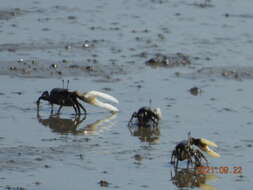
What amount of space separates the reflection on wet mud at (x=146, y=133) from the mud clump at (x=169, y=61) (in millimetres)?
3082

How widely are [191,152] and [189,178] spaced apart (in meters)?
0.32

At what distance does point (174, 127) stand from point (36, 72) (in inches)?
119

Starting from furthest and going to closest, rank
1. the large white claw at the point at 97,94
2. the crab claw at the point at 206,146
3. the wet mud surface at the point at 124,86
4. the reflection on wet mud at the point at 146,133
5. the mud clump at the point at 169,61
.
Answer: the mud clump at the point at 169,61
the large white claw at the point at 97,94
the reflection on wet mud at the point at 146,133
the crab claw at the point at 206,146
the wet mud surface at the point at 124,86

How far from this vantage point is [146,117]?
11.5 metres

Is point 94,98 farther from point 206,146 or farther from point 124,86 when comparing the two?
point 206,146

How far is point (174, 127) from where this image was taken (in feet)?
37.7

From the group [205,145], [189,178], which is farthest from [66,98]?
[189,178]

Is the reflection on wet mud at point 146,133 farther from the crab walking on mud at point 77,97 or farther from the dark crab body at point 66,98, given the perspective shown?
the dark crab body at point 66,98

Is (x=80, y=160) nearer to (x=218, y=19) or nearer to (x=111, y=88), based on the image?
(x=111, y=88)

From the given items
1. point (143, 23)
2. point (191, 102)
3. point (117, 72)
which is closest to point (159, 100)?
point (191, 102)

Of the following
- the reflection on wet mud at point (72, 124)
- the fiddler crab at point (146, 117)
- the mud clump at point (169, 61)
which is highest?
the mud clump at point (169, 61)

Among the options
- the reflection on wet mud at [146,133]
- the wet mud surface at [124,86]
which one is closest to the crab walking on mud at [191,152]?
the wet mud surface at [124,86]
